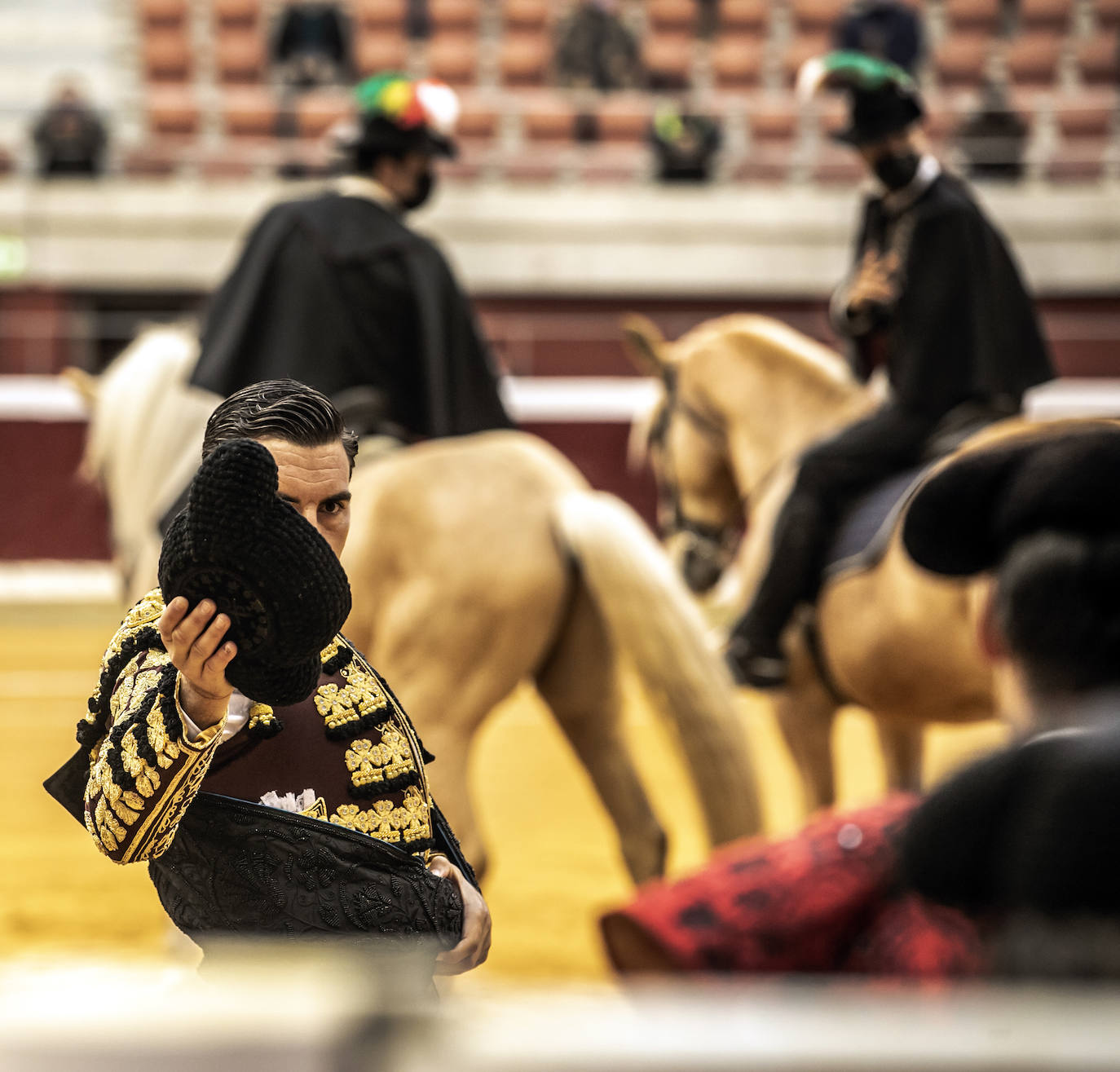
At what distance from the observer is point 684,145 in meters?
10.7

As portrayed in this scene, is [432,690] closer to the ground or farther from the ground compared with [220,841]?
closer to the ground

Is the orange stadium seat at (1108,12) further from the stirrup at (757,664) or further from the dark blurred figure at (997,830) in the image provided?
the dark blurred figure at (997,830)

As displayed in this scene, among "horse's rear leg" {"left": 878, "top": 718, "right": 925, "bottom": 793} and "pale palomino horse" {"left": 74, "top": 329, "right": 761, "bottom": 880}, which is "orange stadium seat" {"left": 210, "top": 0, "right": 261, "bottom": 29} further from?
"pale palomino horse" {"left": 74, "top": 329, "right": 761, "bottom": 880}

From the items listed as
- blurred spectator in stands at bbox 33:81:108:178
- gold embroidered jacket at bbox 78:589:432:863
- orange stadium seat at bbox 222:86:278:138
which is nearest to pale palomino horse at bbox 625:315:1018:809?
gold embroidered jacket at bbox 78:589:432:863

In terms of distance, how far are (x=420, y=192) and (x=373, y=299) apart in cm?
17

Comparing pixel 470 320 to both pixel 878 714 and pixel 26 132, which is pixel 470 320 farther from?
pixel 26 132

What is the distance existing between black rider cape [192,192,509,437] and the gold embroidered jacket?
1114mm

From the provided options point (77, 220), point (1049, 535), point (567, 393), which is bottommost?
point (567, 393)

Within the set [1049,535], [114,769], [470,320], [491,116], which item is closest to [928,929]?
[1049,535]

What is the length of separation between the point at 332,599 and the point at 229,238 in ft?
34.8

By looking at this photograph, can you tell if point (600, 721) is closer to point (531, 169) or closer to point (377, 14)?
point (531, 169)

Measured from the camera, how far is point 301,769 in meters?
0.63

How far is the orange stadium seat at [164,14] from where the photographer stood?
12.8m

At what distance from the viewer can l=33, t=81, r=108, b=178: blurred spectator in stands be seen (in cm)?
1052
